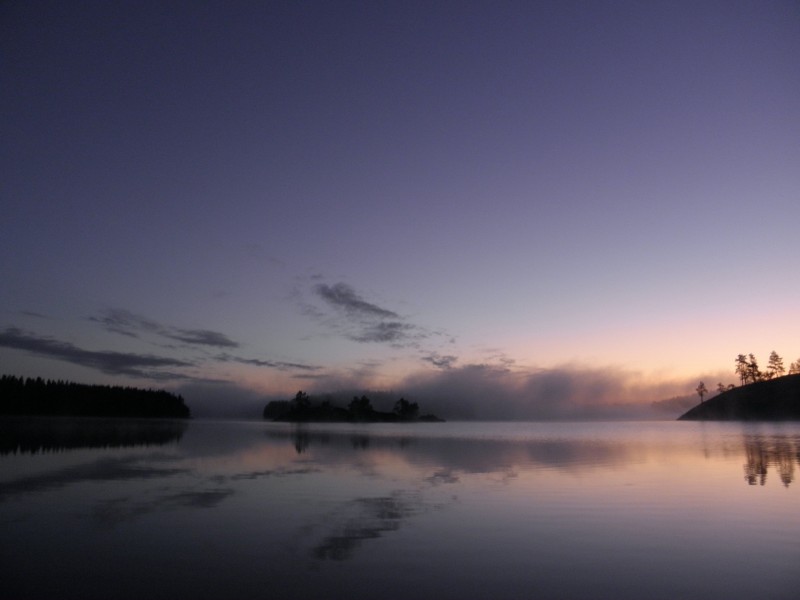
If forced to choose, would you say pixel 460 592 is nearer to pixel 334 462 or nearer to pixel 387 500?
pixel 387 500

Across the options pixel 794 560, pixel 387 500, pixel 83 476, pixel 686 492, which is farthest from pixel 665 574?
pixel 83 476

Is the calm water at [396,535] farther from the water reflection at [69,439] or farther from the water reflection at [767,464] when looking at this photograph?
the water reflection at [69,439]

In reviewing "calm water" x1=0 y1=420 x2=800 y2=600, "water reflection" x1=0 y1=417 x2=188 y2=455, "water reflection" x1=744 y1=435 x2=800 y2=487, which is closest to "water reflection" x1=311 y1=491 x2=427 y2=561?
"calm water" x1=0 y1=420 x2=800 y2=600

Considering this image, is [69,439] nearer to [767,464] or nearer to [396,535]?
[396,535]

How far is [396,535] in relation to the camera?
2086 centimetres

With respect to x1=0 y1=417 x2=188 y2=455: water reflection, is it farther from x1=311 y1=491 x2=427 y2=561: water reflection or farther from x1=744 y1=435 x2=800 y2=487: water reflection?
x1=744 y1=435 x2=800 y2=487: water reflection

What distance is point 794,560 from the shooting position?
17797 mm

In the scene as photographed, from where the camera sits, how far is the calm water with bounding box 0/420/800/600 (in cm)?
1512

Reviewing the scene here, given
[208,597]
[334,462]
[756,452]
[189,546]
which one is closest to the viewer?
[208,597]

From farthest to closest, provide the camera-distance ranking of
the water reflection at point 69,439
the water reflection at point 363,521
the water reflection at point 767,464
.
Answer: the water reflection at point 69,439, the water reflection at point 767,464, the water reflection at point 363,521

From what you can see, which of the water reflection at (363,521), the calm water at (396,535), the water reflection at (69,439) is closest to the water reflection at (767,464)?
the calm water at (396,535)

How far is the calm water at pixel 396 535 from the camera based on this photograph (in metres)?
15.1

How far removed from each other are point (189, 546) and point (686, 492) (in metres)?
29.5

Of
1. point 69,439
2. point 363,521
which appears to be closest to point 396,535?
point 363,521
